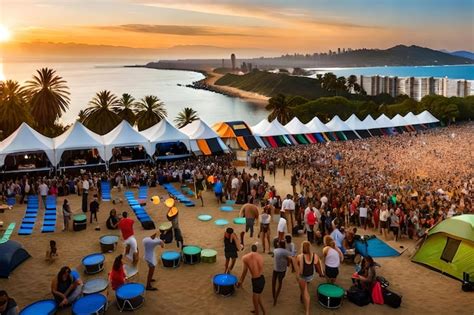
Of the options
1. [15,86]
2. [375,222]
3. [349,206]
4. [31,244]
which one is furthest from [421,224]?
[15,86]

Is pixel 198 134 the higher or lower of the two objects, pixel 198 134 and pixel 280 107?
the lower

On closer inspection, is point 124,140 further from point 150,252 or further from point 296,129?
point 150,252

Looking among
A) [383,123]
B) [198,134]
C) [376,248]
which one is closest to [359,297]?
[376,248]

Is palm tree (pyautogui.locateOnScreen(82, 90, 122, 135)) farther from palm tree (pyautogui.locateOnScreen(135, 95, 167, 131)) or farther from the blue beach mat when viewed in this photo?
the blue beach mat

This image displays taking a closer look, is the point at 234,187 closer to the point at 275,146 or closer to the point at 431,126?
the point at 275,146

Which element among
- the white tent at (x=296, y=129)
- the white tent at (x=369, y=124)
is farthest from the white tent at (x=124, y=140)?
the white tent at (x=369, y=124)

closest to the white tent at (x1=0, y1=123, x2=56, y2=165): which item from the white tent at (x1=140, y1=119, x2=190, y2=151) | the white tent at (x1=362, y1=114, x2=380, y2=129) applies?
the white tent at (x1=140, y1=119, x2=190, y2=151)

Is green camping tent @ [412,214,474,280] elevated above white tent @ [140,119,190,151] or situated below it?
below
